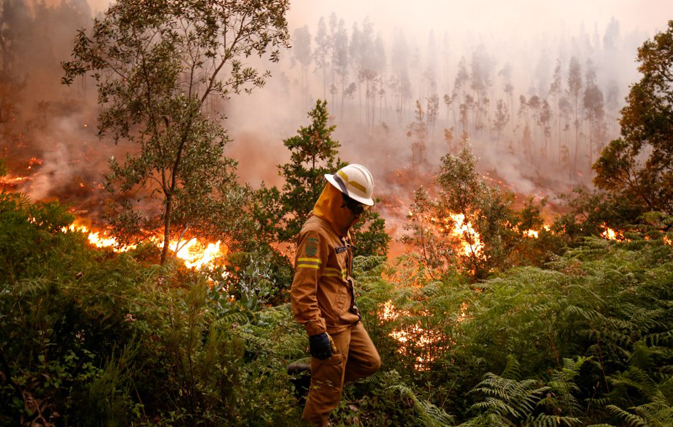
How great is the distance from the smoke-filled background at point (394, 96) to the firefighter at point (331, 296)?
54326 mm

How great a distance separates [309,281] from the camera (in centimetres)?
396

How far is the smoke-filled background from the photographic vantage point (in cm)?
7000

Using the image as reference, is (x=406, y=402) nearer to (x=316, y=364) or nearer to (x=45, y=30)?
(x=316, y=364)

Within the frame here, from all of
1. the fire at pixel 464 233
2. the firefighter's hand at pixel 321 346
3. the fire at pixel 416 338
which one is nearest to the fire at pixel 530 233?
the fire at pixel 464 233

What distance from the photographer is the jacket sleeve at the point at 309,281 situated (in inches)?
152

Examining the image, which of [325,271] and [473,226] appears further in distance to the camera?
[473,226]

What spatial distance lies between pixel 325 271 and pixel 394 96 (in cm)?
12027

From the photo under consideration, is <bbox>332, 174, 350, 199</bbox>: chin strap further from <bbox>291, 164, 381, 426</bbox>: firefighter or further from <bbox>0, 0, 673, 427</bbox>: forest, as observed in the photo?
<bbox>0, 0, 673, 427</bbox>: forest

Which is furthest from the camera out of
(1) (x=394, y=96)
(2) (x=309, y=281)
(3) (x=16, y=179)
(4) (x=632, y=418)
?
(1) (x=394, y=96)

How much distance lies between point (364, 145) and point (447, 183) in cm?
6883

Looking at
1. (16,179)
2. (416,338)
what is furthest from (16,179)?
(416,338)

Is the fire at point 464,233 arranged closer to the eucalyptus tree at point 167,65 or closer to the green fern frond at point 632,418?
the eucalyptus tree at point 167,65

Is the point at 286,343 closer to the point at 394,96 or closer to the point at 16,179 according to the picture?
the point at 16,179

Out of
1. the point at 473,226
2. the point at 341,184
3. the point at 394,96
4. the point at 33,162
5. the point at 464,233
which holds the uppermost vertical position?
the point at 394,96
